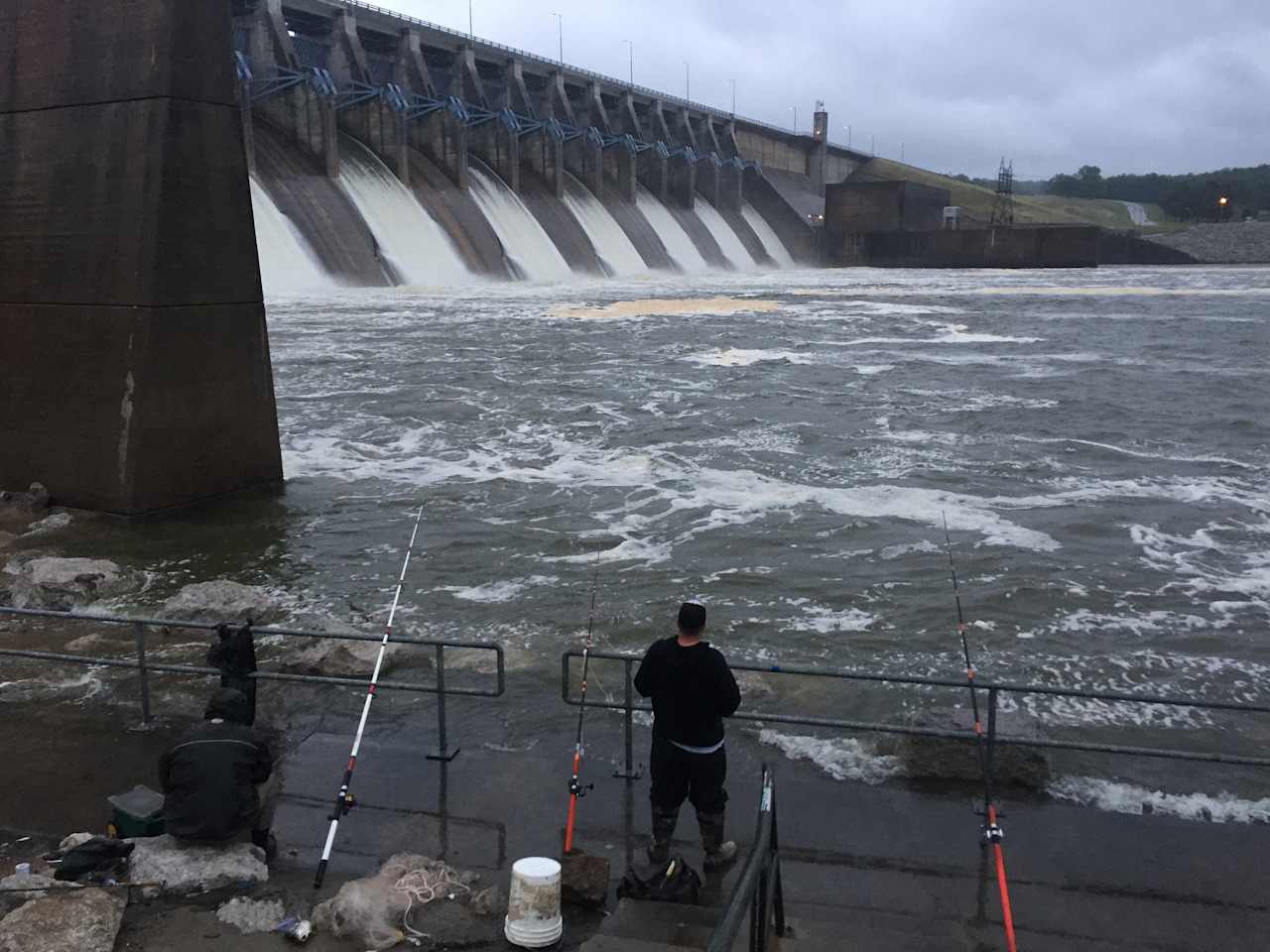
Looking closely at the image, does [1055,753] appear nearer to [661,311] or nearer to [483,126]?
[661,311]

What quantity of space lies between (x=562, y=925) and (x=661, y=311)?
3475cm

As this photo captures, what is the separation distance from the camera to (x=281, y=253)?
3516cm

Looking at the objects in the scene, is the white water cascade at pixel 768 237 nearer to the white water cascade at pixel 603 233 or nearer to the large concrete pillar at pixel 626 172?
the large concrete pillar at pixel 626 172

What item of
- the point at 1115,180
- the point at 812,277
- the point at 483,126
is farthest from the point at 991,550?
the point at 1115,180

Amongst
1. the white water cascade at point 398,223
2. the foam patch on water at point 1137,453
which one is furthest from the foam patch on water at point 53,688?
the white water cascade at point 398,223

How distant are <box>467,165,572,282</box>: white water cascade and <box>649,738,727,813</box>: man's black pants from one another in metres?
41.5

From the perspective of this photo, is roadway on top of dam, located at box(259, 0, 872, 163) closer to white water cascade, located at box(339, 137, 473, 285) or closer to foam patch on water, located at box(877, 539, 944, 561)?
white water cascade, located at box(339, 137, 473, 285)

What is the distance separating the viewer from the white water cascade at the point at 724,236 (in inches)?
2714

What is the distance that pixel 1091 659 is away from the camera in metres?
8.80

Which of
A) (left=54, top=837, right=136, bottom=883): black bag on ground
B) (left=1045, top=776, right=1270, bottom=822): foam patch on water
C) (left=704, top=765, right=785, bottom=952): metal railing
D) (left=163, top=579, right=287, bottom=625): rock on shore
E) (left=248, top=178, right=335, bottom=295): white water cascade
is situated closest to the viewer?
(left=704, top=765, right=785, bottom=952): metal railing

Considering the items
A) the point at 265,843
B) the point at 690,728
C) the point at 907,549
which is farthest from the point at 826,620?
the point at 265,843

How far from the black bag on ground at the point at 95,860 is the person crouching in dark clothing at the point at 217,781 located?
0.64ft

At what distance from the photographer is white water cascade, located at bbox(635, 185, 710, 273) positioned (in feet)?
202

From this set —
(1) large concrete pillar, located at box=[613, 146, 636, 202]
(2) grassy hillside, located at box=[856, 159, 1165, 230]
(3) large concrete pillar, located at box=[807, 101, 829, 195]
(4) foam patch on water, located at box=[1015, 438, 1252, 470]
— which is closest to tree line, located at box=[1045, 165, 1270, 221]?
(2) grassy hillside, located at box=[856, 159, 1165, 230]
